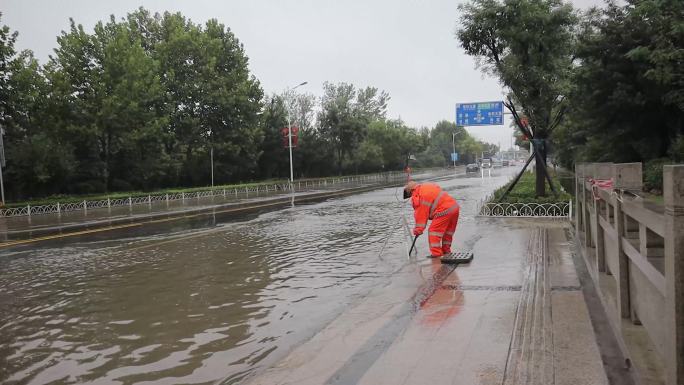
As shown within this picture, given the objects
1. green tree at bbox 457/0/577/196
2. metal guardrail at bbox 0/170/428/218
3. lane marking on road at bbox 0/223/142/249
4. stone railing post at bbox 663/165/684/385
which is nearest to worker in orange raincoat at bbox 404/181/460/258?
stone railing post at bbox 663/165/684/385

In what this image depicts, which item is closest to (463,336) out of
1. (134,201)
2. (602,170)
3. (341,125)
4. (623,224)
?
(623,224)

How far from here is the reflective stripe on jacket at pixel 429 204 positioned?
8328 mm

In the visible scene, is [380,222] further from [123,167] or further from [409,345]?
[123,167]

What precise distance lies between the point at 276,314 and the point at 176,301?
160 centimetres

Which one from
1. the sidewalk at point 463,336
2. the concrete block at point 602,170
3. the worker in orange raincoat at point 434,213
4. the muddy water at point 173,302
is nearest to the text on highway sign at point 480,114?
the muddy water at point 173,302

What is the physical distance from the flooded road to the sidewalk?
49cm

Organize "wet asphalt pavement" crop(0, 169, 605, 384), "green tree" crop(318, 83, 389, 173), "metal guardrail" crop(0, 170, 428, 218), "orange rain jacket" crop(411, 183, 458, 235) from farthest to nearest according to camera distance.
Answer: "green tree" crop(318, 83, 389, 173) < "metal guardrail" crop(0, 170, 428, 218) < "orange rain jacket" crop(411, 183, 458, 235) < "wet asphalt pavement" crop(0, 169, 605, 384)

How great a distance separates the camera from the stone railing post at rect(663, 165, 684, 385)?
2277mm

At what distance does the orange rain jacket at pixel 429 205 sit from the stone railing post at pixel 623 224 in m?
4.33

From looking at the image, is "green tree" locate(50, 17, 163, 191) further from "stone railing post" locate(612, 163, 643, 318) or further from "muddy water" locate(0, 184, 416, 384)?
"stone railing post" locate(612, 163, 643, 318)

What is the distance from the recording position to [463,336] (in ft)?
14.7

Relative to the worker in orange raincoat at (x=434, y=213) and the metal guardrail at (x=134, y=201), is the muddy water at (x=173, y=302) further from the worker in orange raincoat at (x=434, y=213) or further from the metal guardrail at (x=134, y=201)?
the metal guardrail at (x=134, y=201)

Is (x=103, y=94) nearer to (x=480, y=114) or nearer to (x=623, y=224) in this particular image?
(x=480, y=114)

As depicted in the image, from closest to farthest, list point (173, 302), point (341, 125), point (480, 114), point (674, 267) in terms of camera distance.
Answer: point (674, 267), point (173, 302), point (480, 114), point (341, 125)
